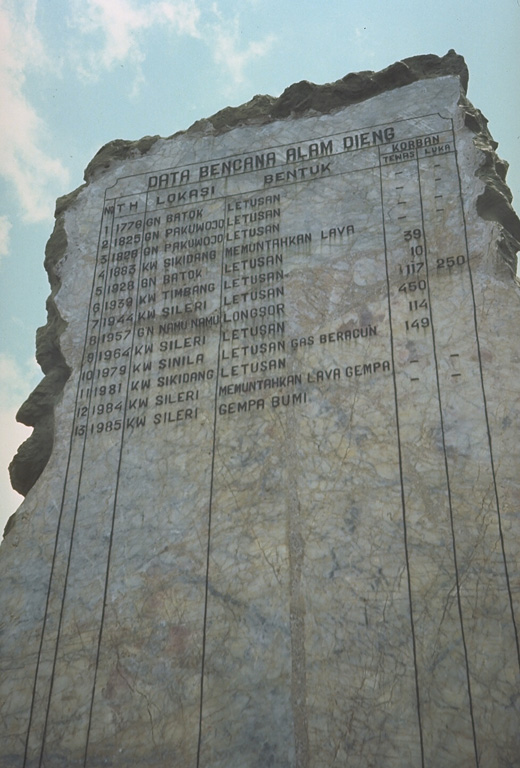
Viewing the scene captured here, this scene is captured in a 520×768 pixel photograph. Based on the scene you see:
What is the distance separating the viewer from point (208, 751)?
463cm

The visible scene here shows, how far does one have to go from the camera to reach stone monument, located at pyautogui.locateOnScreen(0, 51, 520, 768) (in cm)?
463

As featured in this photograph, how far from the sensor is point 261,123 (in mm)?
6902

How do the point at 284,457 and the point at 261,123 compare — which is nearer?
the point at 284,457

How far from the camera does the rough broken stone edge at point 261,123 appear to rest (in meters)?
5.87

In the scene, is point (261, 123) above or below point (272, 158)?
above

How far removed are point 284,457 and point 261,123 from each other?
2999mm

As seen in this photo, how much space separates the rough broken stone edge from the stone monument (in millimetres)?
24

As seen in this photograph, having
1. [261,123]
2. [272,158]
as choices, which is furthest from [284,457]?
[261,123]

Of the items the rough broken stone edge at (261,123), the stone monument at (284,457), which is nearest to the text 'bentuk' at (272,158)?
the stone monument at (284,457)

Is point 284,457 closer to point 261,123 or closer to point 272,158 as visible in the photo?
point 272,158

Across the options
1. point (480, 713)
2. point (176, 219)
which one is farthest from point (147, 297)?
point (480, 713)

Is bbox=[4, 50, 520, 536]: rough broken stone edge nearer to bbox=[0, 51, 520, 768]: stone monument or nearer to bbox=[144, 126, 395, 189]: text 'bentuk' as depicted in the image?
bbox=[0, 51, 520, 768]: stone monument

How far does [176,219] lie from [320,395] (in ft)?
6.93

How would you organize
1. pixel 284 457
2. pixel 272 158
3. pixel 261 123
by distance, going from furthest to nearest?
pixel 261 123, pixel 272 158, pixel 284 457
